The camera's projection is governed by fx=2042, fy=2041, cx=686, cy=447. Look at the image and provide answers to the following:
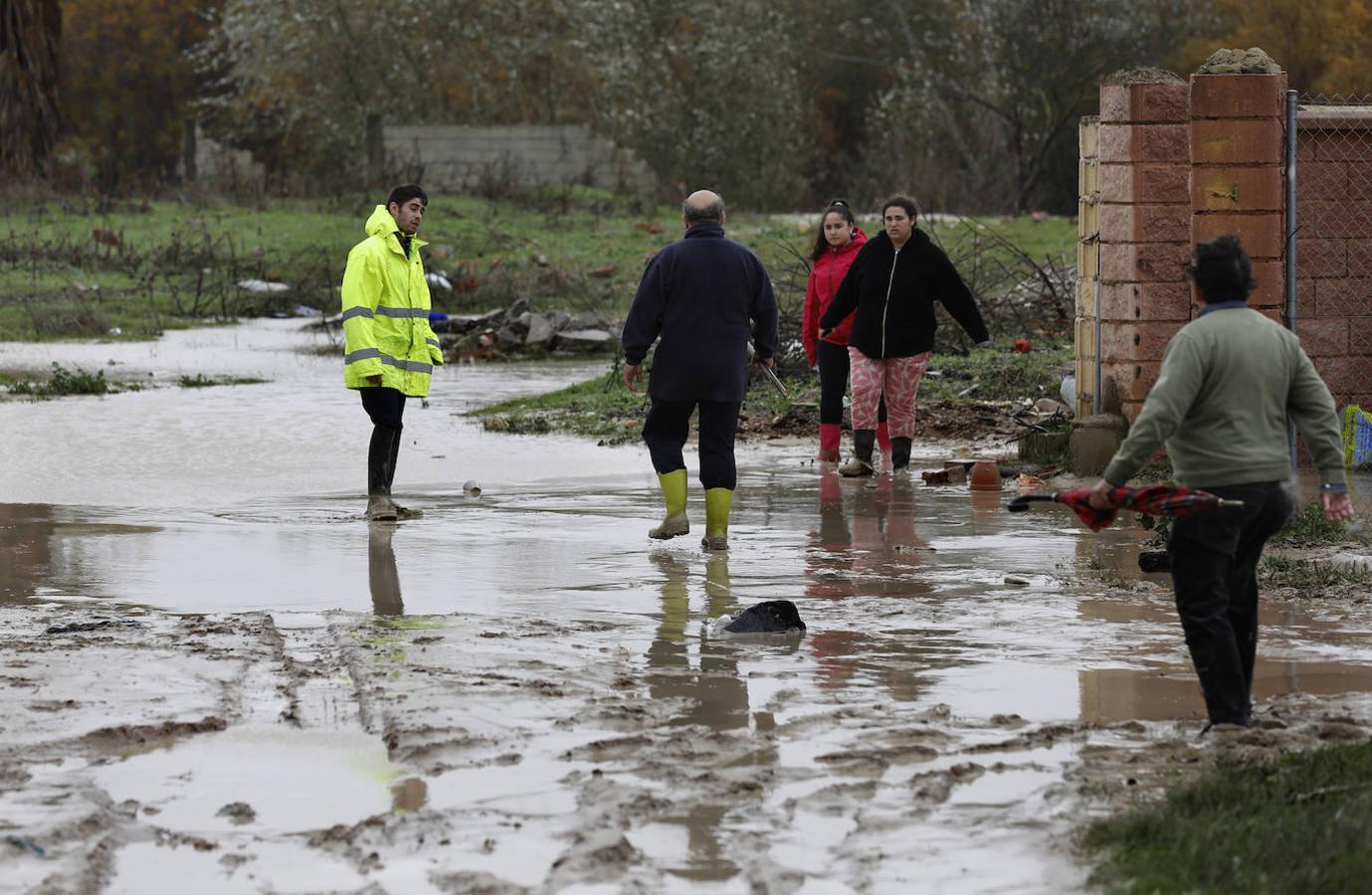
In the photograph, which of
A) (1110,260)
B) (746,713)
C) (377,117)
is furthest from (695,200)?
(377,117)

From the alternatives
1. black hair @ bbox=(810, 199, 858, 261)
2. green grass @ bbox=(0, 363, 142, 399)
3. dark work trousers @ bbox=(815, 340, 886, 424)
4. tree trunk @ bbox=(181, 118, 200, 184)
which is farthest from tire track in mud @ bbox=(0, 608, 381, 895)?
tree trunk @ bbox=(181, 118, 200, 184)

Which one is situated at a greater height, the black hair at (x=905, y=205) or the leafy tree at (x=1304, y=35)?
the leafy tree at (x=1304, y=35)

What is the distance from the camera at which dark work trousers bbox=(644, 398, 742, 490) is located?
10.7m

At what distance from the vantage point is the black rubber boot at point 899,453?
45.0 feet

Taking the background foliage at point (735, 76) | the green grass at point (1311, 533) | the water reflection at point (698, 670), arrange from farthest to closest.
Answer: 1. the background foliage at point (735, 76)
2. the green grass at point (1311, 533)
3. the water reflection at point (698, 670)

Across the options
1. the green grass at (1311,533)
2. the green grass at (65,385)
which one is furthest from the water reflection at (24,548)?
the green grass at (65,385)

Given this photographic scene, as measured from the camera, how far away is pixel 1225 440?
631 cm

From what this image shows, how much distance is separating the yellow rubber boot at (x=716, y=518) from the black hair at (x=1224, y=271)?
443cm

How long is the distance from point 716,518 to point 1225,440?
14.8 feet

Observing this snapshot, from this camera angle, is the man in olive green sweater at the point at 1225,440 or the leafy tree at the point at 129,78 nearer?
the man in olive green sweater at the point at 1225,440

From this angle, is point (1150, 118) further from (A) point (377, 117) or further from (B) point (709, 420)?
(A) point (377, 117)

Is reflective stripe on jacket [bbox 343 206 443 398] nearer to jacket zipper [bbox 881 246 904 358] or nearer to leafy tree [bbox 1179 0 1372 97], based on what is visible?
jacket zipper [bbox 881 246 904 358]

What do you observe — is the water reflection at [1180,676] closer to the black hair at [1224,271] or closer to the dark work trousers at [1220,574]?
the dark work trousers at [1220,574]

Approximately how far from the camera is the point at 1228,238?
643cm
